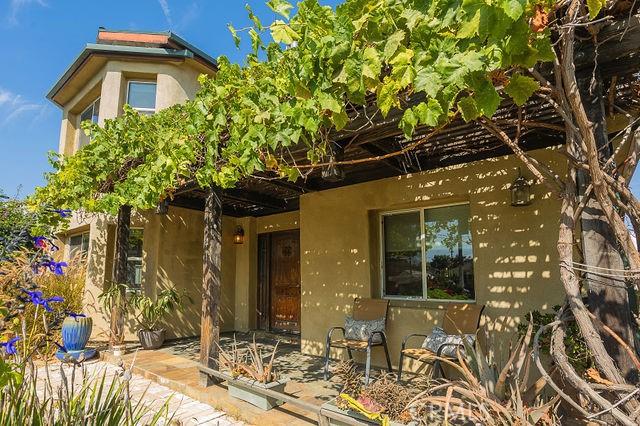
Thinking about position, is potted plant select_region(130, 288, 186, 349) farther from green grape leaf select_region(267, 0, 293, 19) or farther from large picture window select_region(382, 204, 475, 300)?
green grape leaf select_region(267, 0, 293, 19)

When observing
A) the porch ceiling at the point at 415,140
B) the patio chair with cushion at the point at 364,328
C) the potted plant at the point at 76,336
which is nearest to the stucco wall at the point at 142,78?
the porch ceiling at the point at 415,140

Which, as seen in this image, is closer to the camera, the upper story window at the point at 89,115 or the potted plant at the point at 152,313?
the potted plant at the point at 152,313

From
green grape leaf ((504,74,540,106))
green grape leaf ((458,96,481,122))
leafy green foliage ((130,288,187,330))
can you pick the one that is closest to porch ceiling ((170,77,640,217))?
green grape leaf ((504,74,540,106))

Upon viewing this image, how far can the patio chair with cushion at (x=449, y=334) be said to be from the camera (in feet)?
12.4

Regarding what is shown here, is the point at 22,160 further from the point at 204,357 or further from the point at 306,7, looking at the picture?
the point at 306,7

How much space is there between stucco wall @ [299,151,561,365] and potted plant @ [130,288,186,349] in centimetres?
244

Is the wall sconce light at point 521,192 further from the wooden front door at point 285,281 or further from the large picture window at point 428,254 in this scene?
the wooden front door at point 285,281

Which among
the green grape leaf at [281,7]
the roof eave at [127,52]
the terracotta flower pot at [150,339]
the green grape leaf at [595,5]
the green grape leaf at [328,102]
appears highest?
the roof eave at [127,52]

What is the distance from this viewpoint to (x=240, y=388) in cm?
355

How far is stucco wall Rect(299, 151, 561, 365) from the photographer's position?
152 inches

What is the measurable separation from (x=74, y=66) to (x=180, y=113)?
5.80 m

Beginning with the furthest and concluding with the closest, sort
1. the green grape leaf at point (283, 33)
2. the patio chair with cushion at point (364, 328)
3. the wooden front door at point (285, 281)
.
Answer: the wooden front door at point (285, 281)
the patio chair with cushion at point (364, 328)
the green grape leaf at point (283, 33)

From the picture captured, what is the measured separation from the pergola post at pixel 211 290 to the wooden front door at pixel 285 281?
121 inches

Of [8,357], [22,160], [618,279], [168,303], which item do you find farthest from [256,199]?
[22,160]
